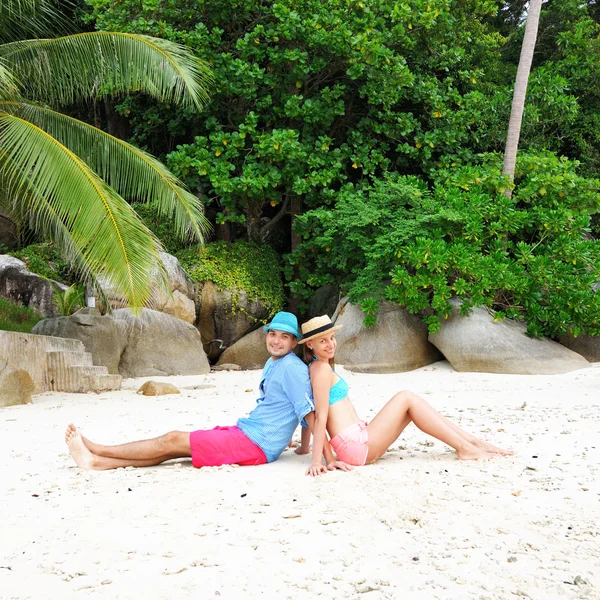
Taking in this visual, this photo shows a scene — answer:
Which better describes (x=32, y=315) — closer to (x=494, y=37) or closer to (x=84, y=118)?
(x=84, y=118)

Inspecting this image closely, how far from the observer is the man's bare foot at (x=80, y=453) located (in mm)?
4539

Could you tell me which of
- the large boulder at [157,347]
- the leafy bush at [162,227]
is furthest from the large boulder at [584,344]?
the leafy bush at [162,227]

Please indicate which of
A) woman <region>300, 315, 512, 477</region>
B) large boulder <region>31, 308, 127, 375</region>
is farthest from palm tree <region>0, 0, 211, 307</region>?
woman <region>300, 315, 512, 477</region>

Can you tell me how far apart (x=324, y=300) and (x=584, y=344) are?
199 inches

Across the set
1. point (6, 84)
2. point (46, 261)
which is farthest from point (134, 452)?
point (46, 261)

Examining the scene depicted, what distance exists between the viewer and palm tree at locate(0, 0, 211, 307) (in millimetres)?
7598

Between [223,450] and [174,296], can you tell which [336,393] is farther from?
[174,296]

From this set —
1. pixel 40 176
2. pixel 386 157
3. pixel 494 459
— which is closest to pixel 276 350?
pixel 494 459

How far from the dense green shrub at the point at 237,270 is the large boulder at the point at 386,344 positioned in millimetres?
2388

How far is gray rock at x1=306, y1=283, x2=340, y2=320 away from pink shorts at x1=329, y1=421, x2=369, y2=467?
9.43 m

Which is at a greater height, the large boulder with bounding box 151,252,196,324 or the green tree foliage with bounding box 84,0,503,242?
the green tree foliage with bounding box 84,0,503,242

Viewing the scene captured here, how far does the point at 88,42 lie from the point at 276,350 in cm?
652

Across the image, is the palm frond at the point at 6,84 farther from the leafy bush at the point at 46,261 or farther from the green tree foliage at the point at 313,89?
the leafy bush at the point at 46,261

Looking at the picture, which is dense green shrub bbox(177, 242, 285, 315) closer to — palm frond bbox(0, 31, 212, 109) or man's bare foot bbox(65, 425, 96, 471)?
palm frond bbox(0, 31, 212, 109)
